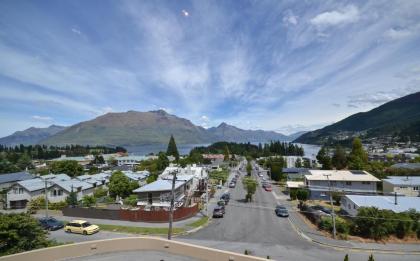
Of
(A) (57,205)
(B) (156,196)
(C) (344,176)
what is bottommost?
(A) (57,205)

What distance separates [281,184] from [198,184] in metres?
21.5

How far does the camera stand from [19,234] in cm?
1634

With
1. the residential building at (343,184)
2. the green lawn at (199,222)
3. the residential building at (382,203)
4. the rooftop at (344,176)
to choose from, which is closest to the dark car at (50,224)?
the green lawn at (199,222)

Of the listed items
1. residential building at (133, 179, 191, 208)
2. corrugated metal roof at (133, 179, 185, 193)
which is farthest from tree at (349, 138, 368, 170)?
Result: residential building at (133, 179, 191, 208)

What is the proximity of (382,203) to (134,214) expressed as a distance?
29.9 meters

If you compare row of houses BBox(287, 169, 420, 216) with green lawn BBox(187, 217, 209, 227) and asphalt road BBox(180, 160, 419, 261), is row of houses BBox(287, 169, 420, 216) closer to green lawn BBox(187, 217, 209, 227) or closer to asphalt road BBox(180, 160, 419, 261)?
asphalt road BBox(180, 160, 419, 261)

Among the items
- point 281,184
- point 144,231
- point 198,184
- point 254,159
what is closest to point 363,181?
point 281,184

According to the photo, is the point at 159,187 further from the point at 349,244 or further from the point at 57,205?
the point at 349,244

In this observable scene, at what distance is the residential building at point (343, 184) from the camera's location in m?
47.2

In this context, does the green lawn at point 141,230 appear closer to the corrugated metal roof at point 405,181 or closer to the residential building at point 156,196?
the residential building at point 156,196

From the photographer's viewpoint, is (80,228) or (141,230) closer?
(80,228)

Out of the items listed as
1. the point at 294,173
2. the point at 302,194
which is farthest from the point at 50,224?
the point at 294,173

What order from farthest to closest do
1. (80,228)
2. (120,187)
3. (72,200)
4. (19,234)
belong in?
(120,187) < (72,200) < (80,228) < (19,234)

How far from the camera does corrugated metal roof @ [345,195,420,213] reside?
31.2 meters
